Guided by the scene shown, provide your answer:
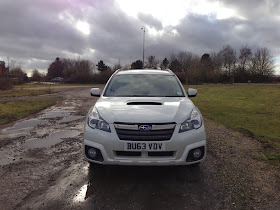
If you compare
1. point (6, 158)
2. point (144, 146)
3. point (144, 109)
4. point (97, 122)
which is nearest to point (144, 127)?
point (144, 146)

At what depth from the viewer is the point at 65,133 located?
676 centimetres

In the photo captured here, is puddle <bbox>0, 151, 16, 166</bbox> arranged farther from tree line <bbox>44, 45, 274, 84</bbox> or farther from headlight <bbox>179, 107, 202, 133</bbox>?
tree line <bbox>44, 45, 274, 84</bbox>

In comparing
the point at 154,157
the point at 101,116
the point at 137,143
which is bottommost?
the point at 154,157

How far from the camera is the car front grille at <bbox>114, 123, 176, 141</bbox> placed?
335 cm

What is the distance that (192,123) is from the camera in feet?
11.9

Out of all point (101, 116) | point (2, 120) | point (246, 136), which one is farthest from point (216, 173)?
point (2, 120)

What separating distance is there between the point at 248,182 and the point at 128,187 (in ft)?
5.91

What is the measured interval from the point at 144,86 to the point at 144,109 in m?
1.36

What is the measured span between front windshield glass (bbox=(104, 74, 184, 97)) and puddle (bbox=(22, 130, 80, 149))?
6.70 feet

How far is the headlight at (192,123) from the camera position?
11.5 ft

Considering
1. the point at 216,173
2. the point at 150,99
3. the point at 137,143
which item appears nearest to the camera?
the point at 137,143

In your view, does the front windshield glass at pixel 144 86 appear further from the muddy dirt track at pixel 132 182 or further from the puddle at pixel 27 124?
the puddle at pixel 27 124

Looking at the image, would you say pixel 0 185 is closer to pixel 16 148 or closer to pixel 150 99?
pixel 16 148

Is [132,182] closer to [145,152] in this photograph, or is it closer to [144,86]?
[145,152]
